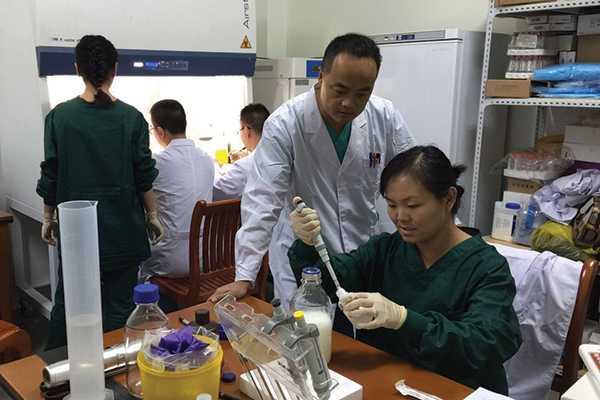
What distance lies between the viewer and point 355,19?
3.50 m

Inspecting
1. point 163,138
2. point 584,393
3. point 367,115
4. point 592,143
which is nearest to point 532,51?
point 592,143

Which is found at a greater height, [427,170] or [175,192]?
[427,170]

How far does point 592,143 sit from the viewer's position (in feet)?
7.84

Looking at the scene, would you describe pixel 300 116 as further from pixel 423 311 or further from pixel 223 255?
pixel 223 255

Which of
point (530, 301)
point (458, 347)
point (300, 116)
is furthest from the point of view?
point (300, 116)

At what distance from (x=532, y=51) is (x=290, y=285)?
1508 millimetres

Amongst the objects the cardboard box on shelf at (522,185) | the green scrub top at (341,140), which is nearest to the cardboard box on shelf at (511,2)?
the cardboard box on shelf at (522,185)

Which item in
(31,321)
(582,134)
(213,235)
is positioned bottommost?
(31,321)

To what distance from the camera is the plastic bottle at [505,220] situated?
2510 millimetres

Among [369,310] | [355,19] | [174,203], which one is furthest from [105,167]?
[355,19]

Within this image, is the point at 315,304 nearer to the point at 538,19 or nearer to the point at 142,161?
the point at 142,161

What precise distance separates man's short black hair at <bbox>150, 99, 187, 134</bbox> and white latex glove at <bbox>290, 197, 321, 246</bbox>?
1453mm

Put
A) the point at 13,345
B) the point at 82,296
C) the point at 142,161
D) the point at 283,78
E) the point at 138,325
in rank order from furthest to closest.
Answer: the point at 283,78
the point at 142,161
the point at 13,345
the point at 138,325
the point at 82,296

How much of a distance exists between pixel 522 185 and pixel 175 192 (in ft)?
5.12
